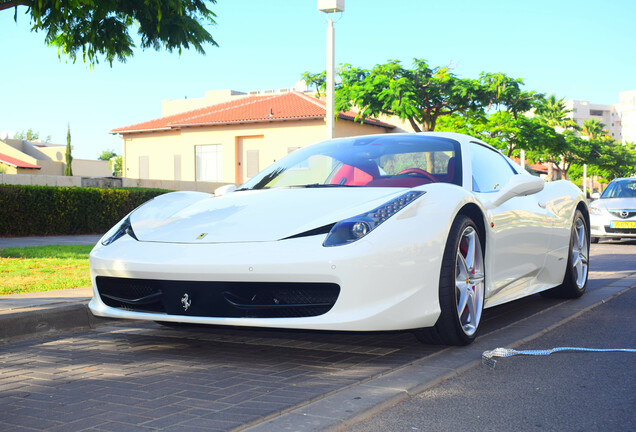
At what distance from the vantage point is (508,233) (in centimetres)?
498

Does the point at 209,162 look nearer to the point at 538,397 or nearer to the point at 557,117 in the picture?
the point at 538,397

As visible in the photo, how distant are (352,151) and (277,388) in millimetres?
2290

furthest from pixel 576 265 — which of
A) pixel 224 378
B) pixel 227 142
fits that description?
pixel 227 142

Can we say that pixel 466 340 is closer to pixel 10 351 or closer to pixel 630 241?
pixel 10 351

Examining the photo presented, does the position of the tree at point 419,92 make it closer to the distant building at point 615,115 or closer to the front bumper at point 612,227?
the front bumper at point 612,227

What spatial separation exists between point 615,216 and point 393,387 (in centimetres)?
1248

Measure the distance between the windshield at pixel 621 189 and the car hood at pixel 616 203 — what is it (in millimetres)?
444

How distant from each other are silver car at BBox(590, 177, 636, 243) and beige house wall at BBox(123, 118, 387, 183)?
71.7ft

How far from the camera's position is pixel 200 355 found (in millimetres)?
4238

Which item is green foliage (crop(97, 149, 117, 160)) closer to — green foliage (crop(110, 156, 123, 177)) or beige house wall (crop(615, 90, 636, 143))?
green foliage (crop(110, 156, 123, 177))

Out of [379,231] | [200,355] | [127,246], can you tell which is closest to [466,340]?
[379,231]

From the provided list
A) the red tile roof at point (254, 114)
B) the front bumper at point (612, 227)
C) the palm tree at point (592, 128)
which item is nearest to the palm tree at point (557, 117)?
the palm tree at point (592, 128)

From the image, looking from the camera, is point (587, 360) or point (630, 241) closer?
point (587, 360)

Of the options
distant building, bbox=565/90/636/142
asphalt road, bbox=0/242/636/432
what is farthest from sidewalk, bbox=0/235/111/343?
distant building, bbox=565/90/636/142
